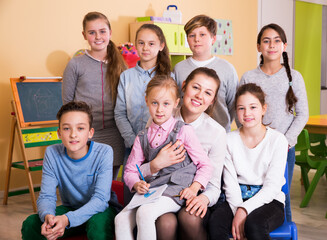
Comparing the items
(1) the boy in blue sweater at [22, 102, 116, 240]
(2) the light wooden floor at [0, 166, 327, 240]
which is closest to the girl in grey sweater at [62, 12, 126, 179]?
(1) the boy in blue sweater at [22, 102, 116, 240]

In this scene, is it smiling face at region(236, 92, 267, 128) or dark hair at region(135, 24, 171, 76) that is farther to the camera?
dark hair at region(135, 24, 171, 76)

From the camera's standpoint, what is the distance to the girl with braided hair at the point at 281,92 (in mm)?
2322

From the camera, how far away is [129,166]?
6.27ft

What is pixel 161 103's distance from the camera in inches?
74.8

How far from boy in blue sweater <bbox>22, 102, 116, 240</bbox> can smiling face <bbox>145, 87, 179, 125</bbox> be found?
269 mm

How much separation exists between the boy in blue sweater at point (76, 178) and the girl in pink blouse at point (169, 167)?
0.11 metres

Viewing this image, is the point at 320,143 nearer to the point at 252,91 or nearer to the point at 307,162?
the point at 307,162

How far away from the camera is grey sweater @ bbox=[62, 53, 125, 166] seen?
8.14 ft

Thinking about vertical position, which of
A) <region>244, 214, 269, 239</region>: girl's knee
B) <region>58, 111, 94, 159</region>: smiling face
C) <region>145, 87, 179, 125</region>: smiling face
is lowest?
<region>244, 214, 269, 239</region>: girl's knee

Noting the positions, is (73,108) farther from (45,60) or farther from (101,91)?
(45,60)

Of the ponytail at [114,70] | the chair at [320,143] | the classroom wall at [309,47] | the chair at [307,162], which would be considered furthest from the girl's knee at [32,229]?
the classroom wall at [309,47]

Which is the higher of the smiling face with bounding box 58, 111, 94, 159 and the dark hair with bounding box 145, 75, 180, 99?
the dark hair with bounding box 145, 75, 180, 99

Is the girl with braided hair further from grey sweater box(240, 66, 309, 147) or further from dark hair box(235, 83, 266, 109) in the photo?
dark hair box(235, 83, 266, 109)

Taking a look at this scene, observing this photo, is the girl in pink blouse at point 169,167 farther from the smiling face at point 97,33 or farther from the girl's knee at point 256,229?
the smiling face at point 97,33
